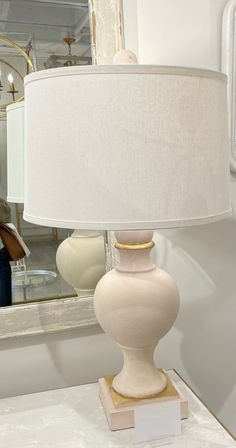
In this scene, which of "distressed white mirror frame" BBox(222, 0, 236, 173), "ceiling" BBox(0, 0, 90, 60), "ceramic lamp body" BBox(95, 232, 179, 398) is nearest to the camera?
"ceramic lamp body" BBox(95, 232, 179, 398)

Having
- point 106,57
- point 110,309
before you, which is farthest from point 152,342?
point 106,57

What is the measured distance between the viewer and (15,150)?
1.00m

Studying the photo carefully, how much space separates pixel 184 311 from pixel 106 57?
2.39 feet

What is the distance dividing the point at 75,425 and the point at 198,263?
556mm

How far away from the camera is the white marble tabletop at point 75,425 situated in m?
0.89

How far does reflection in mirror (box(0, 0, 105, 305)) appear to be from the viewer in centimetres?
100

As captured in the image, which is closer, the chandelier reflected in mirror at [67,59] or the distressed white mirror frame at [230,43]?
the chandelier reflected in mirror at [67,59]

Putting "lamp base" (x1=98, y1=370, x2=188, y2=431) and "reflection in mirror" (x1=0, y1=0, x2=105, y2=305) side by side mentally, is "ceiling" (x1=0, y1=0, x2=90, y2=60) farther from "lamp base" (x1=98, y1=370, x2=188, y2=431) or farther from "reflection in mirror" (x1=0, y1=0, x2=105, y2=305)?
"lamp base" (x1=98, y1=370, x2=188, y2=431)

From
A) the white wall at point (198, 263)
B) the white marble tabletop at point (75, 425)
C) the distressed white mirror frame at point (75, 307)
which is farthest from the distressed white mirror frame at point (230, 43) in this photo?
the white marble tabletop at point (75, 425)

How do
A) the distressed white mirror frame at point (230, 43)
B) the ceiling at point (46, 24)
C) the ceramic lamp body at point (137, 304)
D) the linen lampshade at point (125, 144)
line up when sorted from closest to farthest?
the linen lampshade at point (125, 144)
the ceramic lamp body at point (137, 304)
the ceiling at point (46, 24)
the distressed white mirror frame at point (230, 43)

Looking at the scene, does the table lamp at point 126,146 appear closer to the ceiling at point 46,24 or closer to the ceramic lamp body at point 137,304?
the ceramic lamp body at point 137,304

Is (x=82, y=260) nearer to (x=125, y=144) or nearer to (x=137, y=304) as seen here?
(x=137, y=304)

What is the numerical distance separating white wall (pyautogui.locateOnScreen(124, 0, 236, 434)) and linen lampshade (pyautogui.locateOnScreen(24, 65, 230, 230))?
51 centimetres

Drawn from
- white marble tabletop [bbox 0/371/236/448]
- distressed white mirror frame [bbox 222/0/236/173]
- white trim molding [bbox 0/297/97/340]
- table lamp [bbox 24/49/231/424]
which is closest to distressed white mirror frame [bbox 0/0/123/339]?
white trim molding [bbox 0/297/97/340]
